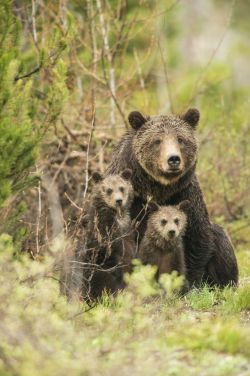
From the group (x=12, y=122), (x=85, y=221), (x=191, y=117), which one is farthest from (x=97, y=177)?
(x=12, y=122)

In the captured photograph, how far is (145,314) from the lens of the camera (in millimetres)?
7617

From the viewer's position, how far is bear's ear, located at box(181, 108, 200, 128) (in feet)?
34.1

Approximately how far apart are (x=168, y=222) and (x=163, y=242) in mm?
263

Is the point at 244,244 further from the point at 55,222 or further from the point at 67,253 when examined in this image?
the point at 67,253

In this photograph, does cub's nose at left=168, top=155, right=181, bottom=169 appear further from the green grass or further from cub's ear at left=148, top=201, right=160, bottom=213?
the green grass

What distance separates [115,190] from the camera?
956cm

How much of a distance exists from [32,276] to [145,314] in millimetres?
980

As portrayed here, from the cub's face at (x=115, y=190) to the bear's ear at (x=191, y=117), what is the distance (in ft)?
3.52

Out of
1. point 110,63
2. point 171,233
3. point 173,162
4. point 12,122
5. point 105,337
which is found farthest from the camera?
point 110,63

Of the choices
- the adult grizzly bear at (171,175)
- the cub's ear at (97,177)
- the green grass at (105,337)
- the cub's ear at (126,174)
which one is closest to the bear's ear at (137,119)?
the adult grizzly bear at (171,175)

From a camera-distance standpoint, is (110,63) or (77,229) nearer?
(77,229)

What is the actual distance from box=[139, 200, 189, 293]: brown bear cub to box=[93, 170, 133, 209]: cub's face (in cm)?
34

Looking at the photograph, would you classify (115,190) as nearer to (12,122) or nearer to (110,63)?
(12,122)

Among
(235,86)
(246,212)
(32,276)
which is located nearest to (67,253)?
(32,276)
